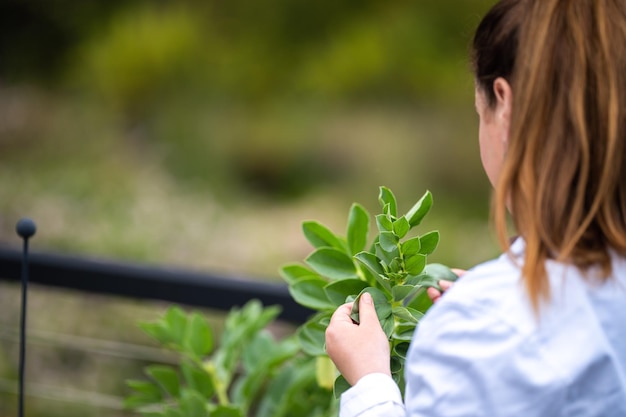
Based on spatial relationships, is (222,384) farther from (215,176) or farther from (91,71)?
(91,71)

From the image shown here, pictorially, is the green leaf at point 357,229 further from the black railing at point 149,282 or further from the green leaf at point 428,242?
the black railing at point 149,282

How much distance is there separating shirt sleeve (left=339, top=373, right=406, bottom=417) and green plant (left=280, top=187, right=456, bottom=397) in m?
0.09

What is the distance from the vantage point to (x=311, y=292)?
3.34 ft

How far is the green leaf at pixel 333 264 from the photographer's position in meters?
0.96

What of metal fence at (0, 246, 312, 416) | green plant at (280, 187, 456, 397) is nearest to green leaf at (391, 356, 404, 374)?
green plant at (280, 187, 456, 397)

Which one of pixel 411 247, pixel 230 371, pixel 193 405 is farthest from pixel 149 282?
pixel 411 247

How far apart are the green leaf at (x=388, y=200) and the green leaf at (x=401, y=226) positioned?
0.03 metres

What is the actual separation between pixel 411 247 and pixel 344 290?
114mm

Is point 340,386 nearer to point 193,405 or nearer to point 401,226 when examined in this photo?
point 401,226

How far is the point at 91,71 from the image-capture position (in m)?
4.40

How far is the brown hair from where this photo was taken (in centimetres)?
65

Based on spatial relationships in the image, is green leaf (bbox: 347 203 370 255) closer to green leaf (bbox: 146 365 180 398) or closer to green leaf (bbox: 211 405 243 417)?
green leaf (bbox: 211 405 243 417)

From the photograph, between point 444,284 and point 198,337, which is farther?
point 198,337

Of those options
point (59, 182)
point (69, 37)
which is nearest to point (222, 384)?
point (59, 182)
